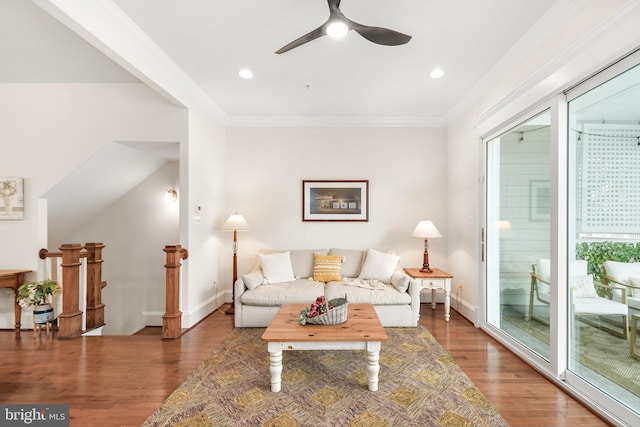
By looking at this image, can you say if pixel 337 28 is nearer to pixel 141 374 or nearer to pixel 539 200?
pixel 539 200

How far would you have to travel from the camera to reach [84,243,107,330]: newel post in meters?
3.80

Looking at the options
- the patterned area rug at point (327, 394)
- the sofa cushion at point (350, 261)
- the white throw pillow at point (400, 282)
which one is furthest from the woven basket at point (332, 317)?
the sofa cushion at point (350, 261)

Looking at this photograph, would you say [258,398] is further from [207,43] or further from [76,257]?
[207,43]

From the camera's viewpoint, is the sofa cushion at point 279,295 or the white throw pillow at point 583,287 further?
the sofa cushion at point 279,295

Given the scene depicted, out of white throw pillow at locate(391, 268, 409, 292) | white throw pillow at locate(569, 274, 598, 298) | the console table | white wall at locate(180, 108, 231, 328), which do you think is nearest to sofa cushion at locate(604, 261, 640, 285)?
white throw pillow at locate(569, 274, 598, 298)

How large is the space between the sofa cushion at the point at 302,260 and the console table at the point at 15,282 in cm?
278

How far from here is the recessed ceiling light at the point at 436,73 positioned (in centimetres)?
338

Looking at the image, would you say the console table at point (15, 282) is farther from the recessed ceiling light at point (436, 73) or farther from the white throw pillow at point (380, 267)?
the recessed ceiling light at point (436, 73)

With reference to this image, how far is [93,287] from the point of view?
385 centimetres

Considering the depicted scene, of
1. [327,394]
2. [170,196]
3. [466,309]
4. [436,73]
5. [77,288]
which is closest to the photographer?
[327,394]

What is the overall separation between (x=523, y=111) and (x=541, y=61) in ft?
1.41

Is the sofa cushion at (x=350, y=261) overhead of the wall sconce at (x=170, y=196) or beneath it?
beneath

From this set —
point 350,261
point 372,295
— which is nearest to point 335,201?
point 350,261

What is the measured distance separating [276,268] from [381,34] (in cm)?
302
